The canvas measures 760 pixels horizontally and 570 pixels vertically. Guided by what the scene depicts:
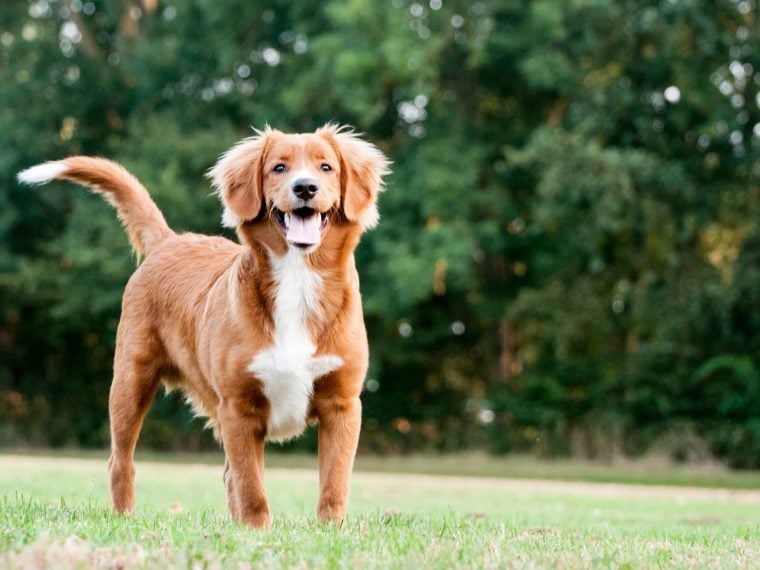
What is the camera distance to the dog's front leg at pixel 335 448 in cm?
651

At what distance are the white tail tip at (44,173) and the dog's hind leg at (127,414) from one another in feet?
4.36

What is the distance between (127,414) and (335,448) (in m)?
1.72

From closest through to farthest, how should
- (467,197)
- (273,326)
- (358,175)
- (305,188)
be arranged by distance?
1. (273,326)
2. (305,188)
3. (358,175)
4. (467,197)

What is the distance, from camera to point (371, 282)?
89.5ft

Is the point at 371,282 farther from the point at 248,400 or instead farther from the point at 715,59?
the point at 248,400

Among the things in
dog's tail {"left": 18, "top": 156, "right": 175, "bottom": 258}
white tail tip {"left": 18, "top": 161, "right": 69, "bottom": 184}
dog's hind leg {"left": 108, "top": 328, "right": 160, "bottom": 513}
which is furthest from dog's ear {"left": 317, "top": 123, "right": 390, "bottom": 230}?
white tail tip {"left": 18, "top": 161, "right": 69, "bottom": 184}

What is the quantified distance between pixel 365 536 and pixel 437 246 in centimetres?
2007

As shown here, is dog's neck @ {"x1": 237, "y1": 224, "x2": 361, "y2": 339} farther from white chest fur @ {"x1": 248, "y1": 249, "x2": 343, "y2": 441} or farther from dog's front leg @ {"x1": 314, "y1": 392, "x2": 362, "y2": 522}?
dog's front leg @ {"x1": 314, "y1": 392, "x2": 362, "y2": 522}

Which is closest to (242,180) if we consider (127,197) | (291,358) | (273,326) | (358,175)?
(358,175)

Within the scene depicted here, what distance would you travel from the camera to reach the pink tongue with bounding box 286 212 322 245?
260 inches

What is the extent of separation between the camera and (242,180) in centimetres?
695

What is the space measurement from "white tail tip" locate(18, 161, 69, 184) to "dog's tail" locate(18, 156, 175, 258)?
0.47 feet

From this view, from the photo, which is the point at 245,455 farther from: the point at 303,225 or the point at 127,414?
the point at 127,414

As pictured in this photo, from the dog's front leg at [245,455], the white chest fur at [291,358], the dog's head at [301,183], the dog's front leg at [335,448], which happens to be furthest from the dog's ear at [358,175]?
the dog's front leg at [245,455]
